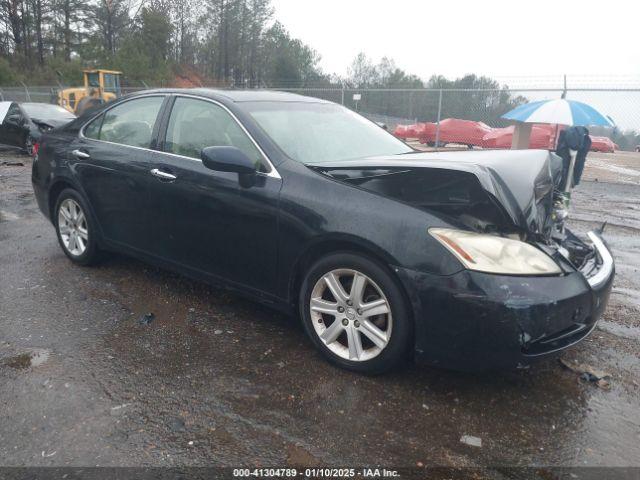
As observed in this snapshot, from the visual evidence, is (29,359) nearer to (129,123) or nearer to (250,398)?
(250,398)

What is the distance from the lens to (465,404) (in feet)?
8.76

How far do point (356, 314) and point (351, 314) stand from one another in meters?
0.04

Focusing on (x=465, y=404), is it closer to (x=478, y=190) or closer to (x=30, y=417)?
(x=478, y=190)

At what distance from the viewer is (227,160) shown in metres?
3.07

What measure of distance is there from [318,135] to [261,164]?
0.62 m

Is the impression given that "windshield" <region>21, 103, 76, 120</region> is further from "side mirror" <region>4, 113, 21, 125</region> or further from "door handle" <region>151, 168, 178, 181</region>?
"door handle" <region>151, 168, 178, 181</region>

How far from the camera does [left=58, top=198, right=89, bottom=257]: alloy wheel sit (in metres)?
4.49

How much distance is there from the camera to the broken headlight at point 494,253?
245 centimetres

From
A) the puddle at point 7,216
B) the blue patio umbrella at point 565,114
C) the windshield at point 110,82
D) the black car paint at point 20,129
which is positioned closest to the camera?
the puddle at point 7,216

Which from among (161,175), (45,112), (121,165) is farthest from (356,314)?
(45,112)

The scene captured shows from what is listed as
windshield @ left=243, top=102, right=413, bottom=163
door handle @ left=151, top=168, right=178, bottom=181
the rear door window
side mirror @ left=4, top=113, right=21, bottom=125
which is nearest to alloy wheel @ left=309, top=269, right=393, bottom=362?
windshield @ left=243, top=102, right=413, bottom=163

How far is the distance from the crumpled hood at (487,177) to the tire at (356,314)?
45cm

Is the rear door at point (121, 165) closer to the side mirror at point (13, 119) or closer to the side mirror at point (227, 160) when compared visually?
the side mirror at point (227, 160)

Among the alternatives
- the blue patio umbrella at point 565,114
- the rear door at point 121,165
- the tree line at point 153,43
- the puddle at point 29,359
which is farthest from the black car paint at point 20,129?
the tree line at point 153,43
